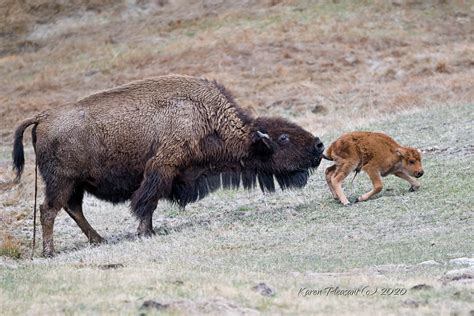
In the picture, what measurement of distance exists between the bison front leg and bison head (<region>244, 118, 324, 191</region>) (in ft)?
5.05

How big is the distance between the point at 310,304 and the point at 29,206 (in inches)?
420

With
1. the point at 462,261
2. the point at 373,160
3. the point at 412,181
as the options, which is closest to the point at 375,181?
the point at 373,160

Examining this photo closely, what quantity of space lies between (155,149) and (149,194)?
0.72 m

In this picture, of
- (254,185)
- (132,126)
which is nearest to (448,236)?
(254,185)

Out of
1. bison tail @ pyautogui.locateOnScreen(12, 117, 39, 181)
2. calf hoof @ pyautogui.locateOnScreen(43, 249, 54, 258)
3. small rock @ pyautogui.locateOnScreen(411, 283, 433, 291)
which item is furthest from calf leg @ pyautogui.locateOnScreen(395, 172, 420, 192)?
small rock @ pyautogui.locateOnScreen(411, 283, 433, 291)

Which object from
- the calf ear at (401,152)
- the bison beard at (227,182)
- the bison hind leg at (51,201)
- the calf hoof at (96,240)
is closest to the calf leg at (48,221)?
the bison hind leg at (51,201)

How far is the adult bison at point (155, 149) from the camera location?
48.6 ft

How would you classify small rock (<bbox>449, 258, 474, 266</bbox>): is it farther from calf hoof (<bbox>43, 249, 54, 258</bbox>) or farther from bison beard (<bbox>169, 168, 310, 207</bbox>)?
calf hoof (<bbox>43, 249, 54, 258</bbox>)

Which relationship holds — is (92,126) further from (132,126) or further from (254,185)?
(254,185)

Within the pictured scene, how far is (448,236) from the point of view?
40.5 ft

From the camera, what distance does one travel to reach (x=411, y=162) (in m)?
15.0

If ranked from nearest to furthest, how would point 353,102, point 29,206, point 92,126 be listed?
point 92,126
point 29,206
point 353,102

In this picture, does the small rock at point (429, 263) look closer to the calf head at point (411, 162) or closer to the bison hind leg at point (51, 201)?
the calf head at point (411, 162)

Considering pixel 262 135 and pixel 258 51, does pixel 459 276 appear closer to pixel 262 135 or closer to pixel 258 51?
pixel 262 135
